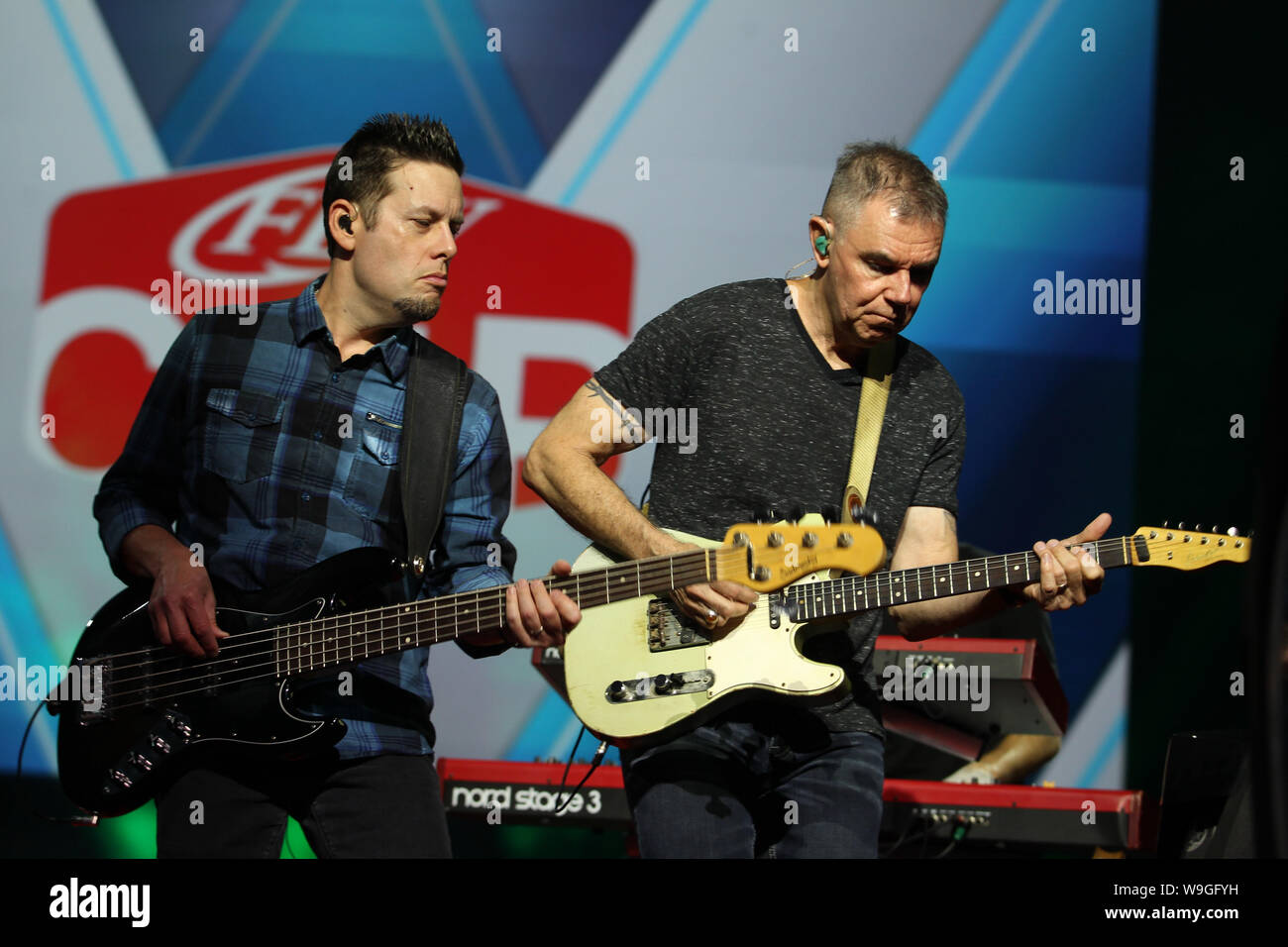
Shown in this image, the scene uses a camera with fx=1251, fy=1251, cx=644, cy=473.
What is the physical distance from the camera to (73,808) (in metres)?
5.49

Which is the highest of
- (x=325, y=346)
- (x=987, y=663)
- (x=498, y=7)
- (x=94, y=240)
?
(x=498, y=7)

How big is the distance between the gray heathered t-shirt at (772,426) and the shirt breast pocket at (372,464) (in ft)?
1.97

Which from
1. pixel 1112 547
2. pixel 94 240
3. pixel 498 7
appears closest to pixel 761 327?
pixel 1112 547

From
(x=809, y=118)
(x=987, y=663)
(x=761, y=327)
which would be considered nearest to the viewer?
(x=761, y=327)

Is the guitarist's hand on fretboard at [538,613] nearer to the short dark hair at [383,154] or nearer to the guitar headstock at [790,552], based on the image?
the guitar headstock at [790,552]

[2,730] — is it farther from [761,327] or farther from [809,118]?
[809,118]

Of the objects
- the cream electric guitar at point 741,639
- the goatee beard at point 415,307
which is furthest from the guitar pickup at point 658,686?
the goatee beard at point 415,307

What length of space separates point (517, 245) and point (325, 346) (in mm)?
2476

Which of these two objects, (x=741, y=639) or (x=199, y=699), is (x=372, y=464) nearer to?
(x=199, y=699)

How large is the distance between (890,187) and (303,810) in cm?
224

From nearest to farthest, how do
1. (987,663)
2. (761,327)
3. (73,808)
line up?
1. (761,327)
2. (987,663)
3. (73,808)

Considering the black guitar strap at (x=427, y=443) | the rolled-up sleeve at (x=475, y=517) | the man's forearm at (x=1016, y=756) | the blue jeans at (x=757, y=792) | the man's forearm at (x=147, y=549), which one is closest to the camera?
the blue jeans at (x=757, y=792)

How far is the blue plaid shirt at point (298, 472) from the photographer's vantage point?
3.25m
